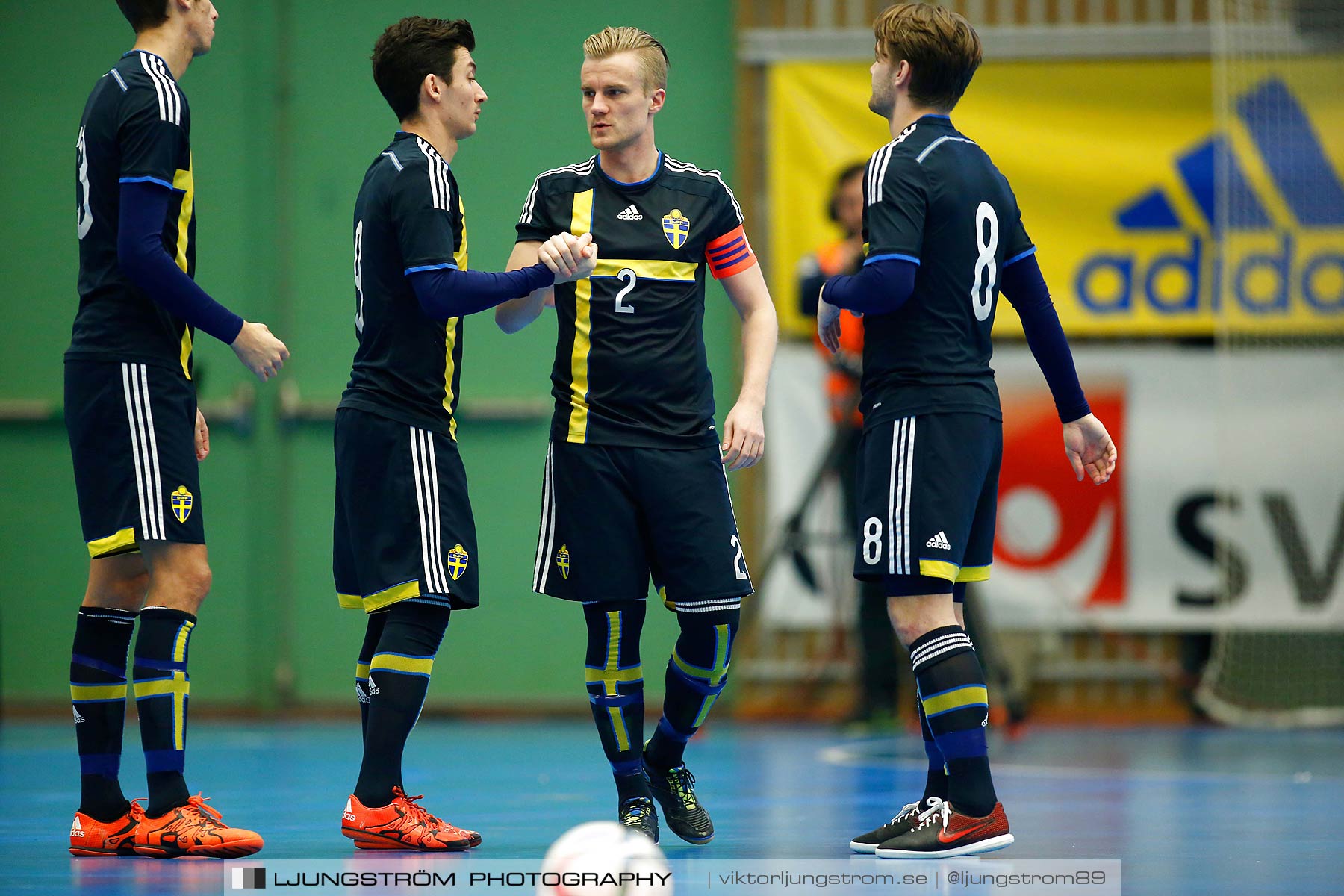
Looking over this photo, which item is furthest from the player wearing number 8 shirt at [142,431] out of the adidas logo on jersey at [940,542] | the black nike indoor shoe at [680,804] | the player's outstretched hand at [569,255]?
the adidas logo on jersey at [940,542]

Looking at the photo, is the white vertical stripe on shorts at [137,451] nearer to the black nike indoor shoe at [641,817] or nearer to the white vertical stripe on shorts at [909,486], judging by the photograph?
the black nike indoor shoe at [641,817]

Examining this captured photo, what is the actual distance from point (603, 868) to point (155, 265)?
6.30 ft

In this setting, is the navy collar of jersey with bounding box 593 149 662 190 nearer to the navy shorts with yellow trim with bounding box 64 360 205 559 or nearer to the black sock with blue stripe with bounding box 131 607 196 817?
the navy shorts with yellow trim with bounding box 64 360 205 559

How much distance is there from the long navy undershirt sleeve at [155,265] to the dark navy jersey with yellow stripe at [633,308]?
2.62 ft

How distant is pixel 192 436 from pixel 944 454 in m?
1.92

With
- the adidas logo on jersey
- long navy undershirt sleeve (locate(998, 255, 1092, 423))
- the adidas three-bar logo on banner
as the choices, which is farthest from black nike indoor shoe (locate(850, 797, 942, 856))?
the adidas three-bar logo on banner

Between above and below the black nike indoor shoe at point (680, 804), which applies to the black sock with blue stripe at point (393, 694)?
above

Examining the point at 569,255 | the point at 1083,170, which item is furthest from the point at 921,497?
the point at 1083,170

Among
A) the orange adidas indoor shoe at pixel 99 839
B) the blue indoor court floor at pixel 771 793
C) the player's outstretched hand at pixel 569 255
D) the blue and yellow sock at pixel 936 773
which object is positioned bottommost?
the blue indoor court floor at pixel 771 793

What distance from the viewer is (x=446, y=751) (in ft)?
21.8

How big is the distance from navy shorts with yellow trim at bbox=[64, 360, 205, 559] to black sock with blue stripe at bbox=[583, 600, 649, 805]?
1051 millimetres

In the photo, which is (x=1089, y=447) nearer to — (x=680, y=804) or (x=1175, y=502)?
(x=680, y=804)

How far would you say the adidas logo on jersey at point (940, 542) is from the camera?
147 inches

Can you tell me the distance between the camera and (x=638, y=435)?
3980 millimetres
